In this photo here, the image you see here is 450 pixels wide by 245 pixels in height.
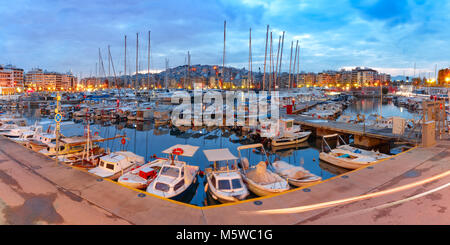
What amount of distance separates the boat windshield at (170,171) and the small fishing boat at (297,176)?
605cm

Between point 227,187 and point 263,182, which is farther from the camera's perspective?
point 263,182

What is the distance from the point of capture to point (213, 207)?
7.56 m

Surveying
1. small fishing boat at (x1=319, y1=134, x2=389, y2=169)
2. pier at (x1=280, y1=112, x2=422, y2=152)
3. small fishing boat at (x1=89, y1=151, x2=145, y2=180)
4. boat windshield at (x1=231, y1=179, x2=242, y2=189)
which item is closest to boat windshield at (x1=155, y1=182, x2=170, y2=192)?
boat windshield at (x1=231, y1=179, x2=242, y2=189)

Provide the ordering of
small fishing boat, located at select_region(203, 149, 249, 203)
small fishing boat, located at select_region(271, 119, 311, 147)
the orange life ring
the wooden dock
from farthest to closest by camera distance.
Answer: small fishing boat, located at select_region(271, 119, 311, 147) < the wooden dock < the orange life ring < small fishing boat, located at select_region(203, 149, 249, 203)

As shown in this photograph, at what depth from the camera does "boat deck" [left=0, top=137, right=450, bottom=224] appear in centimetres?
665

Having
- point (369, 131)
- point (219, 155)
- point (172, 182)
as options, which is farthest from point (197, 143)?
A: point (369, 131)

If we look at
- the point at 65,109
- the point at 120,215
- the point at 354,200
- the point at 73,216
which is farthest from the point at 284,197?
the point at 65,109

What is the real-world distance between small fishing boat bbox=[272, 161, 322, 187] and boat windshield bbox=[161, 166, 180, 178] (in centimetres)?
605

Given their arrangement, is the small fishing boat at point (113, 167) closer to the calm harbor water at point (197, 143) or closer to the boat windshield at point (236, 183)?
the calm harbor water at point (197, 143)

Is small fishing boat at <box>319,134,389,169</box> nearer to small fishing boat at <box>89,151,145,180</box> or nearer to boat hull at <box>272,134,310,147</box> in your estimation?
boat hull at <box>272,134,310,147</box>

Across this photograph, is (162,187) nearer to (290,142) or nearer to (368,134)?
(290,142)

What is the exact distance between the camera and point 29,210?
286 inches

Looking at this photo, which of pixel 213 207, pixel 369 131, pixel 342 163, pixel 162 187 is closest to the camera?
pixel 213 207

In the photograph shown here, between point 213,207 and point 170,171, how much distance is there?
19.1ft
